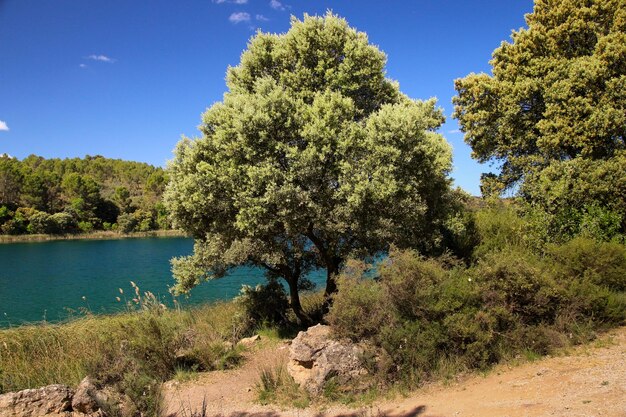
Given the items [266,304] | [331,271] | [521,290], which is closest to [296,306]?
[266,304]

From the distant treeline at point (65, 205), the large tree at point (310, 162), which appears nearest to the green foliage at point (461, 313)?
the large tree at point (310, 162)

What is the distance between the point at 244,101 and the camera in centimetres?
1160

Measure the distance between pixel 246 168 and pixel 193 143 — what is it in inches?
95.9

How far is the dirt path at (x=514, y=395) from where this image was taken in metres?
6.33

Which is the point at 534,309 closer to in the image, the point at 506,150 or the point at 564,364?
the point at 564,364

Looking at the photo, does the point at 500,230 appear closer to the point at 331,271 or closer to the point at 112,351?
the point at 331,271

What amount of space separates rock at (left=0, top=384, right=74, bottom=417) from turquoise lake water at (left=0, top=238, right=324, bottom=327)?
20.8ft

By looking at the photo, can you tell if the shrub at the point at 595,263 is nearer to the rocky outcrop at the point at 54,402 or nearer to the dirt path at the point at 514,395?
the dirt path at the point at 514,395

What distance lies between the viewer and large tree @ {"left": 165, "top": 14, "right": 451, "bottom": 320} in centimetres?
1088

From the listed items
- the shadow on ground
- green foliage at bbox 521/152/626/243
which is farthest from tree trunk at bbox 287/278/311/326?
green foliage at bbox 521/152/626/243

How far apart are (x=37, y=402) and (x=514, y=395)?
8.31m

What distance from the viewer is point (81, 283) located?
102 ft

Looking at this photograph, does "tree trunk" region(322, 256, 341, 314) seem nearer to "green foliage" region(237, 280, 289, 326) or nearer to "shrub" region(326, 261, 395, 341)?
"green foliage" region(237, 280, 289, 326)

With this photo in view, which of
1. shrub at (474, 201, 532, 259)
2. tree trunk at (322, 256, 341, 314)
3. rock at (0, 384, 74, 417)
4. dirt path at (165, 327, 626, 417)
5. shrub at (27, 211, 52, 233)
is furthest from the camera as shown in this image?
shrub at (27, 211, 52, 233)
